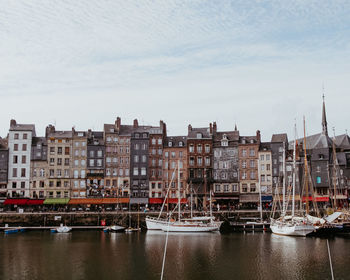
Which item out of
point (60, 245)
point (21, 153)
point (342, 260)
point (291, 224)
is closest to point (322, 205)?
point (291, 224)

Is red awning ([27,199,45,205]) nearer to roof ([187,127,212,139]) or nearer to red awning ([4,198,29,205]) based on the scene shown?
red awning ([4,198,29,205])

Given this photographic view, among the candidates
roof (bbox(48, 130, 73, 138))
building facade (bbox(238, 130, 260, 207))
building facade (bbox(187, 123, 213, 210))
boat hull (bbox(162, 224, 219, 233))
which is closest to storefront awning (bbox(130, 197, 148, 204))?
building facade (bbox(187, 123, 213, 210))

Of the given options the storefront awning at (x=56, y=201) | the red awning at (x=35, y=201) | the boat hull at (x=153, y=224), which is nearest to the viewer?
the boat hull at (x=153, y=224)

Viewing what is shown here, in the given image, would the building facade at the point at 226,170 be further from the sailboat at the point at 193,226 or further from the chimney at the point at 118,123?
the chimney at the point at 118,123

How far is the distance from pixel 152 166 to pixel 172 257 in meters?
43.1

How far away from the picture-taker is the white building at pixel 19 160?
8356 centimetres

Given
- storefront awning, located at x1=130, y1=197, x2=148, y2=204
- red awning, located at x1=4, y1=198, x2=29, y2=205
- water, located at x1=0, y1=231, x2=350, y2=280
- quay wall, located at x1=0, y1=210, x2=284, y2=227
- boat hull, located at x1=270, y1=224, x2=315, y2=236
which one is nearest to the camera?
water, located at x1=0, y1=231, x2=350, y2=280

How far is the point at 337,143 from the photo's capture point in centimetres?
9300

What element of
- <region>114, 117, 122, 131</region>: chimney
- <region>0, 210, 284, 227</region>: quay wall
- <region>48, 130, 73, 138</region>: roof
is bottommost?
<region>0, 210, 284, 227</region>: quay wall

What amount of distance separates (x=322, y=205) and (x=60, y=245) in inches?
1973

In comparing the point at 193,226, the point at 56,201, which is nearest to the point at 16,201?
the point at 56,201

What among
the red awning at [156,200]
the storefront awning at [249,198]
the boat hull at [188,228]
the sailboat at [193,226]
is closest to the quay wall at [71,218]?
the sailboat at [193,226]

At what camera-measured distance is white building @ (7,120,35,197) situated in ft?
274

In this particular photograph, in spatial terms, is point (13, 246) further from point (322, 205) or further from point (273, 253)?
point (322, 205)
